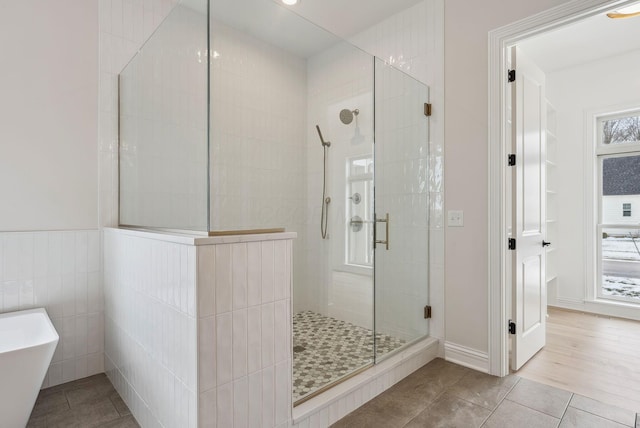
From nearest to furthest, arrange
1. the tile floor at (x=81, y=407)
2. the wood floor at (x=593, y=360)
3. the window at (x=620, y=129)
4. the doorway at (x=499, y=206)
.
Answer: the tile floor at (x=81, y=407), the wood floor at (x=593, y=360), the doorway at (x=499, y=206), the window at (x=620, y=129)

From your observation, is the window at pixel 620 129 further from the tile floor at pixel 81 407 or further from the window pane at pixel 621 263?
the tile floor at pixel 81 407

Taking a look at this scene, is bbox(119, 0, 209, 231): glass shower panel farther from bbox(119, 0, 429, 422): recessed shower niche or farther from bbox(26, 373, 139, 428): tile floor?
bbox(26, 373, 139, 428): tile floor

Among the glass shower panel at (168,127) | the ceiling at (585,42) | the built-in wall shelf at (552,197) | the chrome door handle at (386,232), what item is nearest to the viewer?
the glass shower panel at (168,127)

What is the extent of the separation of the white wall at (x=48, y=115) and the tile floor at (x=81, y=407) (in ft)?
3.29

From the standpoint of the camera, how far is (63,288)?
2113 mm

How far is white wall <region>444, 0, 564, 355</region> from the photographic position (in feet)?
7.45

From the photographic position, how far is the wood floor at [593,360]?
2037 millimetres

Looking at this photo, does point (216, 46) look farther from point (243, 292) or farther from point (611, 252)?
point (611, 252)

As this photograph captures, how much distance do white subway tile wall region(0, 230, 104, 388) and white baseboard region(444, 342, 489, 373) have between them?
2462 mm

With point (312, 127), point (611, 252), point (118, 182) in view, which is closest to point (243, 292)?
point (312, 127)

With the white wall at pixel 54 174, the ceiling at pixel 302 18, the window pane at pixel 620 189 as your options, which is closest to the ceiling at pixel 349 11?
the ceiling at pixel 302 18

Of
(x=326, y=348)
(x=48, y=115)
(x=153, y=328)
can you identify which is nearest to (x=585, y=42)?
(x=326, y=348)

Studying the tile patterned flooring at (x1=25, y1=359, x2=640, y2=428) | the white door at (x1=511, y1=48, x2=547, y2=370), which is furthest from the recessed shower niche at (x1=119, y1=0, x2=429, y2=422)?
the white door at (x1=511, y1=48, x2=547, y2=370)

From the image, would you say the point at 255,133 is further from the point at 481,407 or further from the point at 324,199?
the point at 481,407
